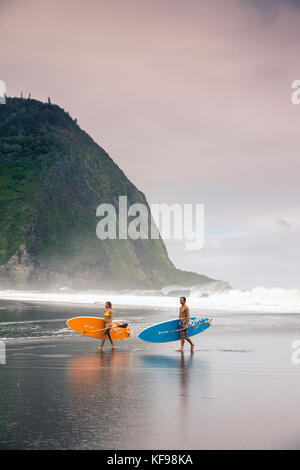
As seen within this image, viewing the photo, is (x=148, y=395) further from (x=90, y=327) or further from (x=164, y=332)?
(x=90, y=327)

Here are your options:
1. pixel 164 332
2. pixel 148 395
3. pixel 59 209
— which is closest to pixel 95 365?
pixel 148 395

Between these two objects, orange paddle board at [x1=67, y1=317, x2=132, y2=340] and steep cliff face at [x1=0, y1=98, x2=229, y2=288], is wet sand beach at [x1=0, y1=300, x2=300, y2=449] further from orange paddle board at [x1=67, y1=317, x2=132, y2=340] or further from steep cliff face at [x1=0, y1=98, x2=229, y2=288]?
steep cliff face at [x1=0, y1=98, x2=229, y2=288]

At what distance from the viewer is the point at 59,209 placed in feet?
352

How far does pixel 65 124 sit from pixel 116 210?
27844mm

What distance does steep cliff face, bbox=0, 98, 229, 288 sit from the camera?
3848 inches

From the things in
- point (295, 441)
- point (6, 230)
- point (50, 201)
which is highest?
point (50, 201)

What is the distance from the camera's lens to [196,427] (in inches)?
301

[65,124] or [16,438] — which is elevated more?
[65,124]

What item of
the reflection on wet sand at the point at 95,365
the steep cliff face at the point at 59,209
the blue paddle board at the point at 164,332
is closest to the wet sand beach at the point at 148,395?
the reflection on wet sand at the point at 95,365

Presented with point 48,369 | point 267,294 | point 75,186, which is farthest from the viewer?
point 75,186

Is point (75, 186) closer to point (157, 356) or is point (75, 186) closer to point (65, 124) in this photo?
point (65, 124)

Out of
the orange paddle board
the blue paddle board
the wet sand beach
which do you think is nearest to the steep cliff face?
the orange paddle board

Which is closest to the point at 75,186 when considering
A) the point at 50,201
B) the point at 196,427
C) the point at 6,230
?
the point at 50,201

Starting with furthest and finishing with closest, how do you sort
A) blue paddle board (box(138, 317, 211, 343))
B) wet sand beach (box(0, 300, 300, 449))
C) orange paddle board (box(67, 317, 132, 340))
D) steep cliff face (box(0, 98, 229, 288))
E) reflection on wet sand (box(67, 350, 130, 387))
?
1. steep cliff face (box(0, 98, 229, 288))
2. orange paddle board (box(67, 317, 132, 340))
3. blue paddle board (box(138, 317, 211, 343))
4. reflection on wet sand (box(67, 350, 130, 387))
5. wet sand beach (box(0, 300, 300, 449))
